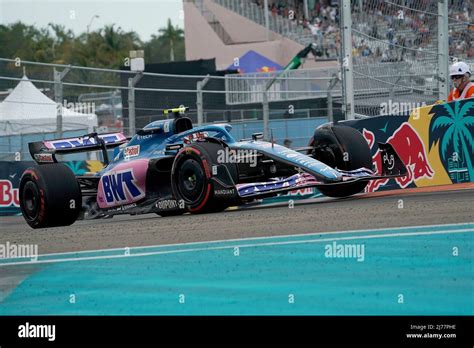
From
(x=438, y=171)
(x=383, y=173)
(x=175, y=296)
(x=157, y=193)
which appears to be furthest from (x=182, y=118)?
(x=175, y=296)

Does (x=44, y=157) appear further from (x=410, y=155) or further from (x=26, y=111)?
(x=410, y=155)

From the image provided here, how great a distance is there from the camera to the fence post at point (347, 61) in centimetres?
1475

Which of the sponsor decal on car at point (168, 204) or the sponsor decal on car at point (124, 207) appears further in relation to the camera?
the sponsor decal on car at point (124, 207)

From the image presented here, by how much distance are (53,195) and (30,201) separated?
1.83ft

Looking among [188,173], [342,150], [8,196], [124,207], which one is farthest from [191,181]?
[8,196]

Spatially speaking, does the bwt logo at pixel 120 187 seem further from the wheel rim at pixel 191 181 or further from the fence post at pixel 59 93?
the fence post at pixel 59 93

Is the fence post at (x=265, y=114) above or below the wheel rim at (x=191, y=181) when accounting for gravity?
above

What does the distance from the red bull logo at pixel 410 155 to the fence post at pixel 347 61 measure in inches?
44.6

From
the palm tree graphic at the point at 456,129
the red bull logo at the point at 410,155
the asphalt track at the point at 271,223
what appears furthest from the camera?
the red bull logo at the point at 410,155

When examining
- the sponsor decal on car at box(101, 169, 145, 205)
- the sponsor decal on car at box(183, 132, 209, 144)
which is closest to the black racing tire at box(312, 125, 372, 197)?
the sponsor decal on car at box(183, 132, 209, 144)

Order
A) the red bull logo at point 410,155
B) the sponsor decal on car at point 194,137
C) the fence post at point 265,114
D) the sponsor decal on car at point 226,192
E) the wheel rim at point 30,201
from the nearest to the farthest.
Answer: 1. the sponsor decal on car at point 226,192
2. the wheel rim at point 30,201
3. the sponsor decal on car at point 194,137
4. the red bull logo at point 410,155
5. the fence post at point 265,114

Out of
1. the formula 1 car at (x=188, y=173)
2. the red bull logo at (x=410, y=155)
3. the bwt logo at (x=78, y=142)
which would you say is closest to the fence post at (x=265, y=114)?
the red bull logo at (x=410, y=155)

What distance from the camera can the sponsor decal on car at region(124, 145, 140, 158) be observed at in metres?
12.1
